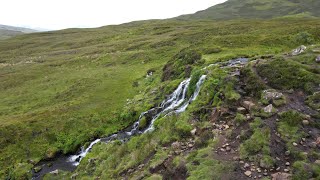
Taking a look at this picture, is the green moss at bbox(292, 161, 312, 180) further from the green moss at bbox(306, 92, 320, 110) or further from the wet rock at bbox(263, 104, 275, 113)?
the green moss at bbox(306, 92, 320, 110)

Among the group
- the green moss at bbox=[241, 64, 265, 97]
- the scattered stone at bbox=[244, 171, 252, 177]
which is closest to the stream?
the green moss at bbox=[241, 64, 265, 97]

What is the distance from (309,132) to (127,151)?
12289 millimetres

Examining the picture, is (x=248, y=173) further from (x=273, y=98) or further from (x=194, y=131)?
(x=273, y=98)

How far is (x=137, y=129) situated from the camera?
28.0m

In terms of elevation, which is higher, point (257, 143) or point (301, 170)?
point (257, 143)

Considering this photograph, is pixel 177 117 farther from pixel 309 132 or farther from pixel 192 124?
pixel 309 132

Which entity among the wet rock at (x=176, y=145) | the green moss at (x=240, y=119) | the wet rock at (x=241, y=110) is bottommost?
the wet rock at (x=176, y=145)

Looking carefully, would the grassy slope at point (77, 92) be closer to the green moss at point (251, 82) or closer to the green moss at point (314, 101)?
the green moss at point (251, 82)

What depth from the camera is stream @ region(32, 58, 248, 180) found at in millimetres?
24500

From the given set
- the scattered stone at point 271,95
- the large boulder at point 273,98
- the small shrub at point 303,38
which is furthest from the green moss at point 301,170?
the small shrub at point 303,38

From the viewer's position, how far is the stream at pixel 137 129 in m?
24.5

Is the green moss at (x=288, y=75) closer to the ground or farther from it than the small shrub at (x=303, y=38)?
farther from it

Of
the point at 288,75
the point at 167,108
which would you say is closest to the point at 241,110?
the point at 288,75

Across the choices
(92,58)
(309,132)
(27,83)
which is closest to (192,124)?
(309,132)
